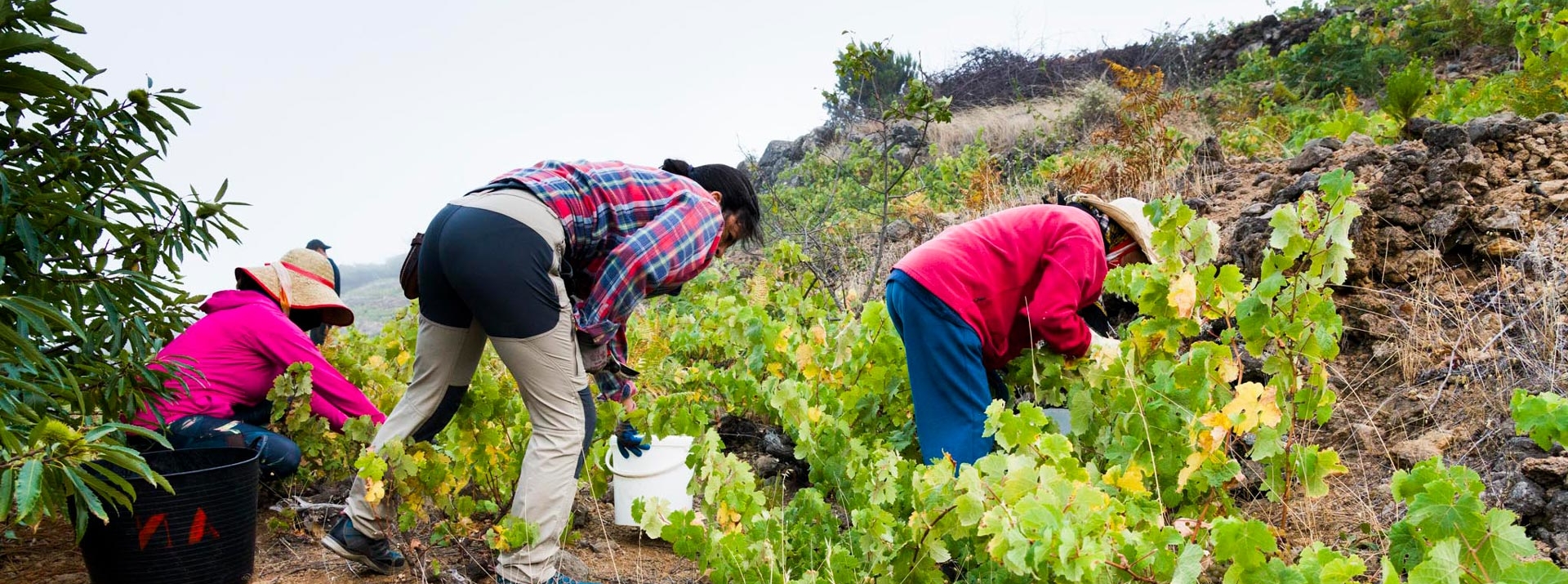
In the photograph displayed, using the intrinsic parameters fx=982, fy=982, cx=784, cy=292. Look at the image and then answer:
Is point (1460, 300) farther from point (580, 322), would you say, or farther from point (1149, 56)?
point (1149, 56)

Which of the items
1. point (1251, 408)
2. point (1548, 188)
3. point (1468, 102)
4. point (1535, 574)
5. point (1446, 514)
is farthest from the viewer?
point (1468, 102)

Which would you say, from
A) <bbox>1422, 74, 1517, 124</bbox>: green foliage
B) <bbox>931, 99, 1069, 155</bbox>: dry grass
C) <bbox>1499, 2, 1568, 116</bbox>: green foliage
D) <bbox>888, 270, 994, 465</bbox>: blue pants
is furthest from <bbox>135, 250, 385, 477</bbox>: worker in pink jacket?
<bbox>931, 99, 1069, 155</bbox>: dry grass

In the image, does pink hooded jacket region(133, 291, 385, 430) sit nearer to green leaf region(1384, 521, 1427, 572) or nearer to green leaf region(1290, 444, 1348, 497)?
green leaf region(1290, 444, 1348, 497)

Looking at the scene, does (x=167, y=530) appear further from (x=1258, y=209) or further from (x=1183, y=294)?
(x=1258, y=209)

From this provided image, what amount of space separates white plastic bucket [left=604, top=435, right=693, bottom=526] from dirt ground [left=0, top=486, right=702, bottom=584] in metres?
0.11

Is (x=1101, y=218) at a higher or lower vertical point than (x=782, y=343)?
higher

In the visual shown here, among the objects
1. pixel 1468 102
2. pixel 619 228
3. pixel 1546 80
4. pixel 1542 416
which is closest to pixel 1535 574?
pixel 1542 416

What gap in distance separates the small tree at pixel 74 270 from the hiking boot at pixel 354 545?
0.60m

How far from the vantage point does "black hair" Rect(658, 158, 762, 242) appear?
115 inches

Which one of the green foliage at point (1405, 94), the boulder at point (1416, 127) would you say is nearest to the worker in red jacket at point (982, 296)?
the boulder at point (1416, 127)

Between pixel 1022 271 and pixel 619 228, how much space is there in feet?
3.74

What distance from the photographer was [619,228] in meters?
2.68

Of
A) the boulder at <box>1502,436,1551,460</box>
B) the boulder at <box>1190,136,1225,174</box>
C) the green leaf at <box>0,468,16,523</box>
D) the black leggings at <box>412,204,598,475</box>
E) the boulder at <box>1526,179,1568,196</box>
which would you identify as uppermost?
the black leggings at <box>412,204,598,475</box>

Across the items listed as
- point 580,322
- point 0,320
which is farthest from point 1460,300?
point 0,320
